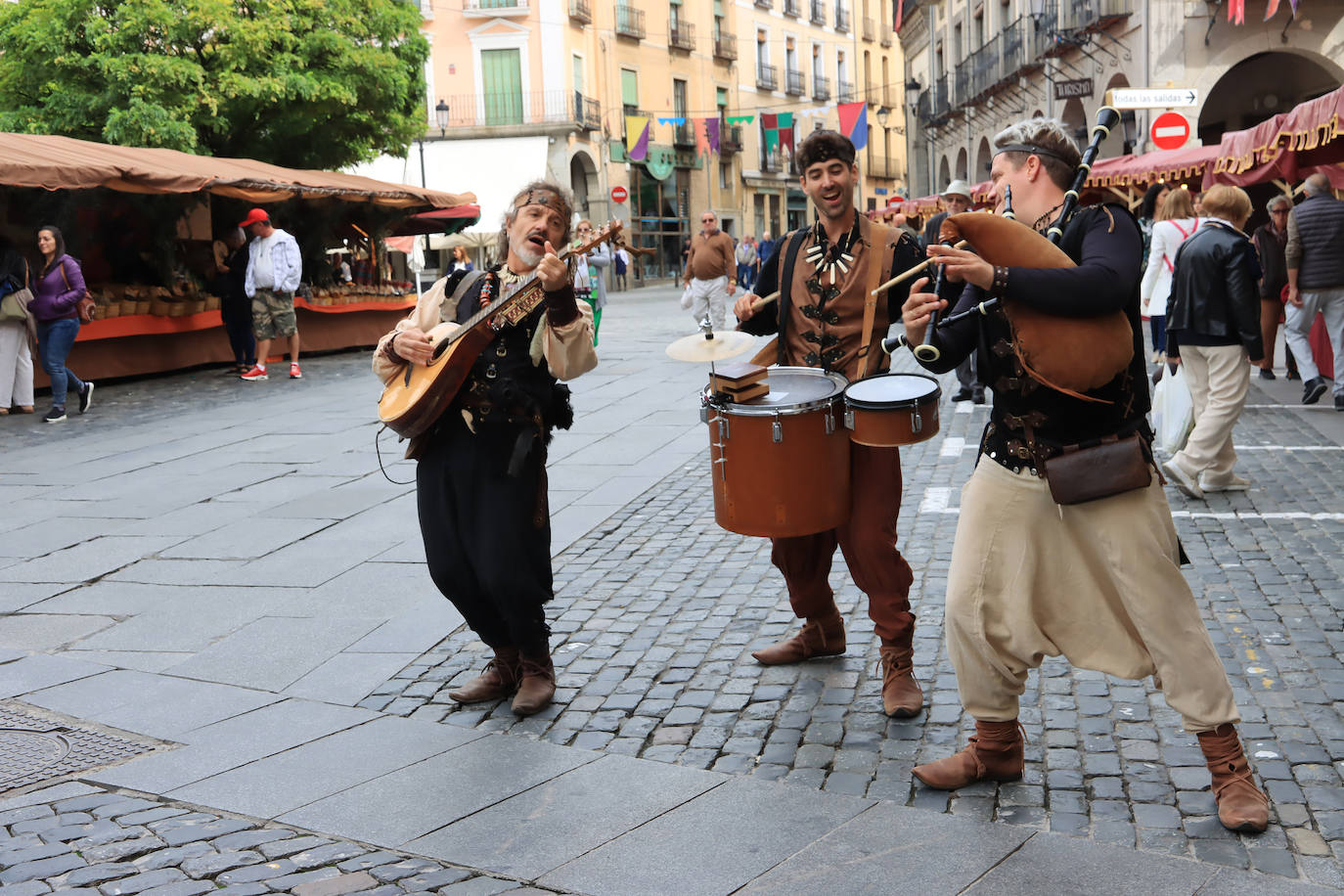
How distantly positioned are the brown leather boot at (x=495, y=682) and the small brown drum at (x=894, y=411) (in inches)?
59.8

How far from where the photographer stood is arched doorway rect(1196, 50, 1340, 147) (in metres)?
24.8

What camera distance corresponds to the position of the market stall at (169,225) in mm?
14242

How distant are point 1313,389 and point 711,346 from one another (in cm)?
870

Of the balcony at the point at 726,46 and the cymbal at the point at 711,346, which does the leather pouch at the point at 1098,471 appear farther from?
the balcony at the point at 726,46

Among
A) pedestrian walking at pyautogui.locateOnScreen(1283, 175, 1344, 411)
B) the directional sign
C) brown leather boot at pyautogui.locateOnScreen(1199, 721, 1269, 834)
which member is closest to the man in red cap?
the directional sign

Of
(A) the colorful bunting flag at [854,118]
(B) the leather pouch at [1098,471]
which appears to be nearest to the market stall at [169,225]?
(B) the leather pouch at [1098,471]

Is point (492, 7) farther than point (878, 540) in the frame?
Yes

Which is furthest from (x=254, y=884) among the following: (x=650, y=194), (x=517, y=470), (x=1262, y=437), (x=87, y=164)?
(x=650, y=194)

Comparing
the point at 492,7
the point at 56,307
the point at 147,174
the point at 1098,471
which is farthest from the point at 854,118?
the point at 1098,471

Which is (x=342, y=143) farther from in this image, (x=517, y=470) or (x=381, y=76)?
(x=517, y=470)

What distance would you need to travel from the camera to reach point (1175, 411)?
26.3ft

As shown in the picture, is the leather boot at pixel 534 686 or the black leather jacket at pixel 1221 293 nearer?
the leather boot at pixel 534 686

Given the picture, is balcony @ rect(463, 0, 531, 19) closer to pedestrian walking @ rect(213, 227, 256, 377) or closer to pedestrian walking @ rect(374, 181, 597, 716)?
pedestrian walking @ rect(213, 227, 256, 377)

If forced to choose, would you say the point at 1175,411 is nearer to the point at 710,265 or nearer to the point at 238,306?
the point at 710,265
